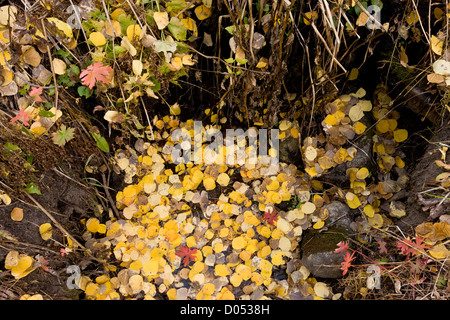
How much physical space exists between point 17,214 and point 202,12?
128 cm

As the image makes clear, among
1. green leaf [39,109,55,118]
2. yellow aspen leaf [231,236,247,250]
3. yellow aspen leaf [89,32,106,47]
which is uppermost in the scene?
yellow aspen leaf [89,32,106,47]

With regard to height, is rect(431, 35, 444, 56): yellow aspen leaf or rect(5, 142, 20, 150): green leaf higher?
rect(431, 35, 444, 56): yellow aspen leaf

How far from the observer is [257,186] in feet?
5.69

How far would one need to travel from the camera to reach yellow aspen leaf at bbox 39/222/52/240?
142cm

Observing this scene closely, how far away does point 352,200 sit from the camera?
1.63 meters

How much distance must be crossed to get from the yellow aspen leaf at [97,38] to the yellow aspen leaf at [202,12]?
1.45 ft

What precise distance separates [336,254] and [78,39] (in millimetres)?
1661

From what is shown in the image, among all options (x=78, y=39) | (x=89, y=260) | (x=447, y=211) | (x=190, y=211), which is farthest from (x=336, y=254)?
(x=78, y=39)

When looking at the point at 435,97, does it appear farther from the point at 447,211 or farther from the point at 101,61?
the point at 101,61

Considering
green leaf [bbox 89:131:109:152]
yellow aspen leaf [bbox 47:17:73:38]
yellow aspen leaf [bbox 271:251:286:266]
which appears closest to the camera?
yellow aspen leaf [bbox 47:17:73:38]

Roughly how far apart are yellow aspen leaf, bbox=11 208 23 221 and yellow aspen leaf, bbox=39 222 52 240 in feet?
0.33

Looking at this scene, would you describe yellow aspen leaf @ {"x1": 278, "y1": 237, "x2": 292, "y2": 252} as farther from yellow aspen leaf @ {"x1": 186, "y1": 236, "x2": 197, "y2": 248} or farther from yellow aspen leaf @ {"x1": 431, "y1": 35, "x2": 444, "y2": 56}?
yellow aspen leaf @ {"x1": 431, "y1": 35, "x2": 444, "y2": 56}

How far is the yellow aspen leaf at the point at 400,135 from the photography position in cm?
159

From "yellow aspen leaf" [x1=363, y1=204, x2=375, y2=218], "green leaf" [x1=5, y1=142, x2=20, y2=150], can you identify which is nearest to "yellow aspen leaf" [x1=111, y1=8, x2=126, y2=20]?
"green leaf" [x1=5, y1=142, x2=20, y2=150]
